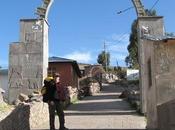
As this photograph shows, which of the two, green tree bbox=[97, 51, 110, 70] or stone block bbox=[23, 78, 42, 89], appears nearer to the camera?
stone block bbox=[23, 78, 42, 89]

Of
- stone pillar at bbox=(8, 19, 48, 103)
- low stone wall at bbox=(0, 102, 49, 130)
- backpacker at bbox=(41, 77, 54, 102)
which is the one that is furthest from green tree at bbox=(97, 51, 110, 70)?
backpacker at bbox=(41, 77, 54, 102)

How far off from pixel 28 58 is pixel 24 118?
810 cm

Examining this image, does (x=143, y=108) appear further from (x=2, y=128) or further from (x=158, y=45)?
(x=2, y=128)

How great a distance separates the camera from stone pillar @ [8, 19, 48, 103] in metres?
21.7

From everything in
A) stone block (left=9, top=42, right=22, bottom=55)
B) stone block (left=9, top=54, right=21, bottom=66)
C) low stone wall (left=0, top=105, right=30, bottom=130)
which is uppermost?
stone block (left=9, top=42, right=22, bottom=55)

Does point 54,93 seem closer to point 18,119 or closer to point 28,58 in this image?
point 18,119

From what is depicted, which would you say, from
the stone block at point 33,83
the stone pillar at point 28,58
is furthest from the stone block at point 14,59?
the stone block at point 33,83

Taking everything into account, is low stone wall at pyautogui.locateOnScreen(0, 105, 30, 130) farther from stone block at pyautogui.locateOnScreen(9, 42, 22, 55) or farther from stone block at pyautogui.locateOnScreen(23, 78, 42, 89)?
stone block at pyautogui.locateOnScreen(9, 42, 22, 55)

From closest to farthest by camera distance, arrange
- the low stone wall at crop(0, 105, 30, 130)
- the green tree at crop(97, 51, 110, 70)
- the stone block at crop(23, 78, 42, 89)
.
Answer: the low stone wall at crop(0, 105, 30, 130) < the stone block at crop(23, 78, 42, 89) < the green tree at crop(97, 51, 110, 70)

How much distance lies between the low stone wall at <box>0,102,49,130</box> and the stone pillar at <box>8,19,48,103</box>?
6676 millimetres

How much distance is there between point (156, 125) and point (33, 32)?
10.5 meters

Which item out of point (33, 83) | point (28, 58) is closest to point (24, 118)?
point (33, 83)

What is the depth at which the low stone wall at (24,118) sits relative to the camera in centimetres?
1317

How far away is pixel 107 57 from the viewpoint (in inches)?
3467
